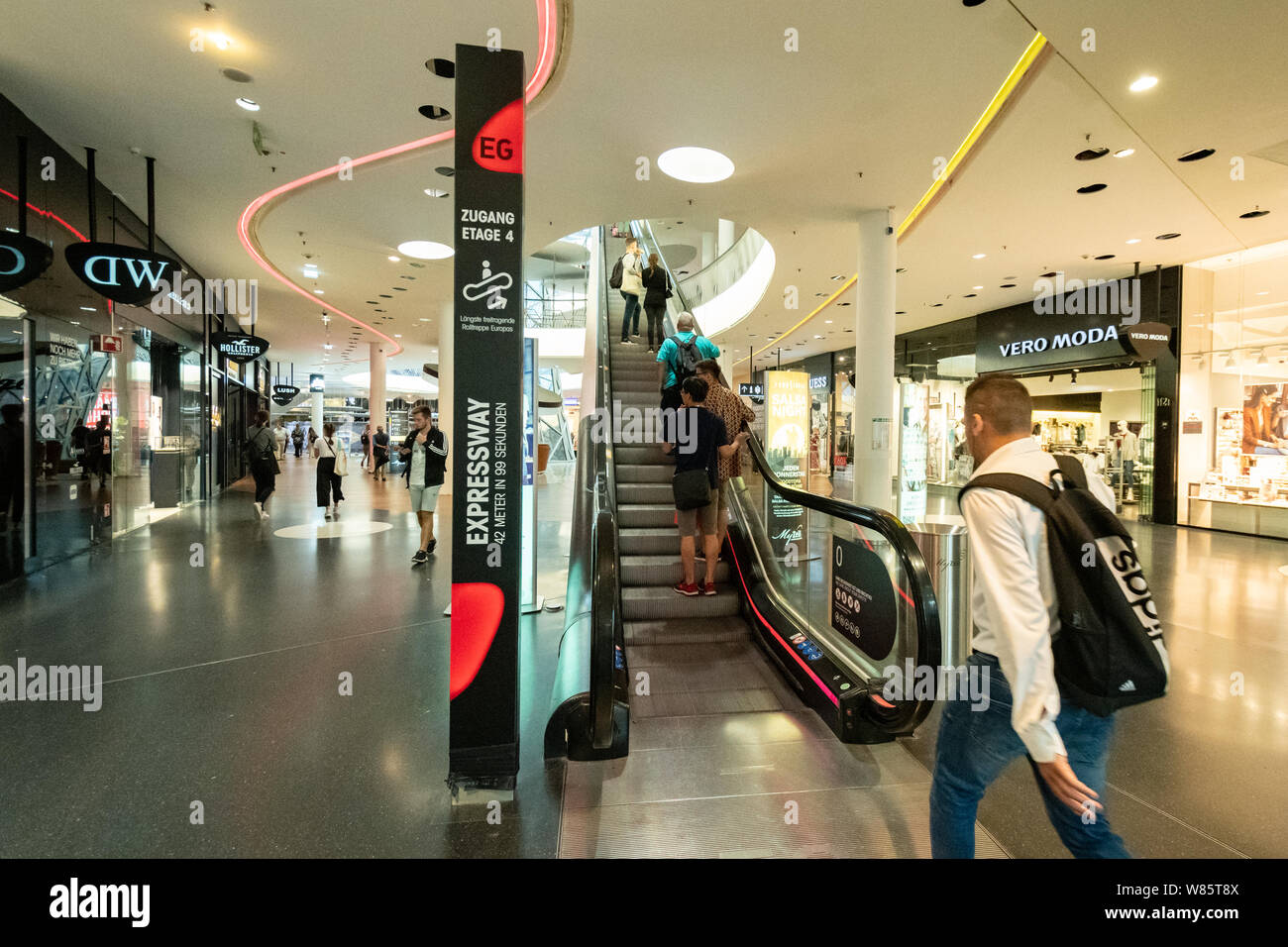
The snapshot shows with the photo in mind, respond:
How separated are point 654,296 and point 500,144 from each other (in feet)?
21.2

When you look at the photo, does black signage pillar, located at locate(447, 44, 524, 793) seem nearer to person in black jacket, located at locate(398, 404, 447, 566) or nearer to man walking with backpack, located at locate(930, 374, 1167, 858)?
man walking with backpack, located at locate(930, 374, 1167, 858)

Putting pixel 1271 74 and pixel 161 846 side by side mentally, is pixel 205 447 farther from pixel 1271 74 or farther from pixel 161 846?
pixel 1271 74

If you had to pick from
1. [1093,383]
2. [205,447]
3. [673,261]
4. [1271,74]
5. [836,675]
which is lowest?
[836,675]

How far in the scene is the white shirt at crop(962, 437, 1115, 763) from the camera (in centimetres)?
146

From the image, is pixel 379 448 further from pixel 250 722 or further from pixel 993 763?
pixel 993 763

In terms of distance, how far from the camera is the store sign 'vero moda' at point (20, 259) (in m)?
4.89

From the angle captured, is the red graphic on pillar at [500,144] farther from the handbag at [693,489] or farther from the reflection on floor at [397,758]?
the reflection on floor at [397,758]

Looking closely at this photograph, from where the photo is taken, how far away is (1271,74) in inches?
188

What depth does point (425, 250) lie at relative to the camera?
10.1 metres

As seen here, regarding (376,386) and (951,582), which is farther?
(376,386)

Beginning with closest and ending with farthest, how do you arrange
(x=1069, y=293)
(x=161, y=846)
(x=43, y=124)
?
(x=161, y=846)
(x=43, y=124)
(x=1069, y=293)

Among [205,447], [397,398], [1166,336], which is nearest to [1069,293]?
[1166,336]

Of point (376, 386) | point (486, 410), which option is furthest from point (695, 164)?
point (376, 386)
